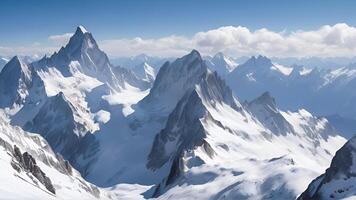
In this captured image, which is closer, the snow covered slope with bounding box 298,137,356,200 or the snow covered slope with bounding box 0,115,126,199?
the snow covered slope with bounding box 0,115,126,199

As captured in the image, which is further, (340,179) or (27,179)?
(340,179)

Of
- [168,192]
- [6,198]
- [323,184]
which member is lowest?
[168,192]

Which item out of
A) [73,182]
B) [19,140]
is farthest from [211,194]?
[19,140]

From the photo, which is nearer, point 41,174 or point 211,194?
point 41,174

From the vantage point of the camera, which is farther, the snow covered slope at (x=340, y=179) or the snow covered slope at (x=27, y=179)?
the snow covered slope at (x=340, y=179)

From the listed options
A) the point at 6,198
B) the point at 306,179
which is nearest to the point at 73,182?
the point at 306,179

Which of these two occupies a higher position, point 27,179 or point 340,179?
point 27,179

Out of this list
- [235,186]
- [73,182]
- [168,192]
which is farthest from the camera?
[168,192]

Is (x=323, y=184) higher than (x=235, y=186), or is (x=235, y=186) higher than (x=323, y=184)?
(x=323, y=184)

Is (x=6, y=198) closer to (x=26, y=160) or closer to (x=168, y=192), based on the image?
(x=26, y=160)

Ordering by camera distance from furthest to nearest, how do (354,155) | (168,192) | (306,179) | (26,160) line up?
(168,192) < (306,179) < (26,160) < (354,155)
